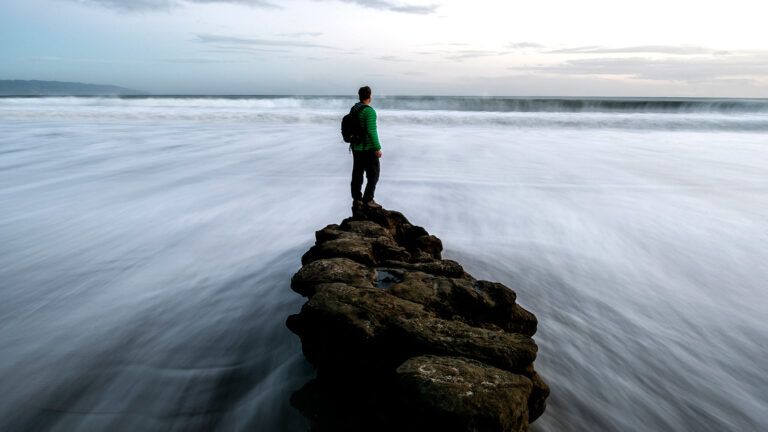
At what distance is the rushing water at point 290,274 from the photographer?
9.27ft

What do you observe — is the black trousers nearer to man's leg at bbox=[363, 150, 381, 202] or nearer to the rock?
man's leg at bbox=[363, 150, 381, 202]

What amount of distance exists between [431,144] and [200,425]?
1492 cm

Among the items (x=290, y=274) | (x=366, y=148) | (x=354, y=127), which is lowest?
(x=290, y=274)

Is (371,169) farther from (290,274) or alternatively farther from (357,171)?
(290,274)

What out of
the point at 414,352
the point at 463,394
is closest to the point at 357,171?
the point at 414,352

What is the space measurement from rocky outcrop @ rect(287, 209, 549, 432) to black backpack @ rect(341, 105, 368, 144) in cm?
275

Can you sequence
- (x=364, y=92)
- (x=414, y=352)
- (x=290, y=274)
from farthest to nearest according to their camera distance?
(x=364, y=92)
(x=290, y=274)
(x=414, y=352)

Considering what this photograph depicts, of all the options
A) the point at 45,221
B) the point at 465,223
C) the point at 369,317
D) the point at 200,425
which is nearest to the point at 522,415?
the point at 369,317

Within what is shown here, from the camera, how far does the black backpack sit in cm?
604

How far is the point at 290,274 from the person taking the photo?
15.7 ft

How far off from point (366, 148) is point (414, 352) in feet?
13.6

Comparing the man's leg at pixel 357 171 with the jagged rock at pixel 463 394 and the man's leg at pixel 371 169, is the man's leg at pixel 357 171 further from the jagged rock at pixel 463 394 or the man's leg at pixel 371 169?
the jagged rock at pixel 463 394

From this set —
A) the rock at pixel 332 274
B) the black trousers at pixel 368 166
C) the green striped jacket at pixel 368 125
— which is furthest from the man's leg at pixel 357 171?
the rock at pixel 332 274

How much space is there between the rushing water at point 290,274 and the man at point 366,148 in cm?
98
